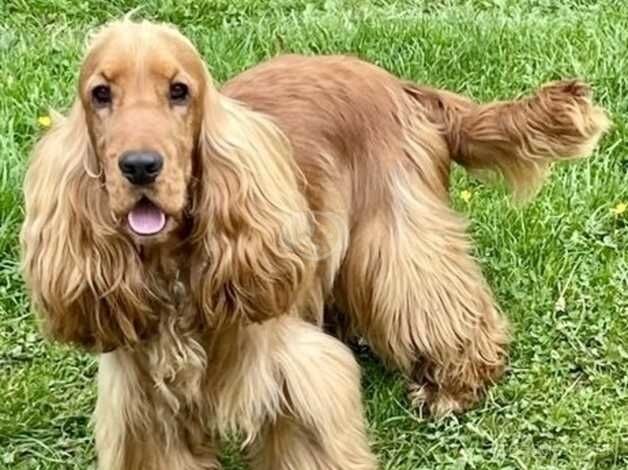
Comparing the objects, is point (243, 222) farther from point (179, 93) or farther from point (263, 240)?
point (179, 93)

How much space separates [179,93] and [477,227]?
1776 millimetres

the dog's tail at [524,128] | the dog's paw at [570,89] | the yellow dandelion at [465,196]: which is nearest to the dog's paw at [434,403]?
the dog's tail at [524,128]

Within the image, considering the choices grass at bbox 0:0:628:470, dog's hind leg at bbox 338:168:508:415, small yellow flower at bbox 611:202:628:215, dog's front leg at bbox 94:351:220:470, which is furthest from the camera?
small yellow flower at bbox 611:202:628:215

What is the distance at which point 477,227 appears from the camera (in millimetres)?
5121

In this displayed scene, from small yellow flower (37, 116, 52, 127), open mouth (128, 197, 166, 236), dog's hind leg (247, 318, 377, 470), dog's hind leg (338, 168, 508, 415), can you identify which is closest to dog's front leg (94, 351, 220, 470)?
dog's hind leg (247, 318, 377, 470)

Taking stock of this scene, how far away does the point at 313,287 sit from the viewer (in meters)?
4.23

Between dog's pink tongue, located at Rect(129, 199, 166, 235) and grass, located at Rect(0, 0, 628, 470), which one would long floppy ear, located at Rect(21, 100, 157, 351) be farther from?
grass, located at Rect(0, 0, 628, 470)

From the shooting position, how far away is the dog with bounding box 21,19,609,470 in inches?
141

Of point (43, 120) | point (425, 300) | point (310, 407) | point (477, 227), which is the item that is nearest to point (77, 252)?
point (310, 407)

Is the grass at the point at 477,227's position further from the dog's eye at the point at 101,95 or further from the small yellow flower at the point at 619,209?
the dog's eye at the point at 101,95

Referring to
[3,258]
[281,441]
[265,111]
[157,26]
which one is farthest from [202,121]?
[3,258]

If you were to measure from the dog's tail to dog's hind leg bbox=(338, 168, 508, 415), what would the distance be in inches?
7.9

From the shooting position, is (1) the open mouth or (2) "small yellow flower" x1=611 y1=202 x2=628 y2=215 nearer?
(1) the open mouth

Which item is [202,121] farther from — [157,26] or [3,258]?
[3,258]
